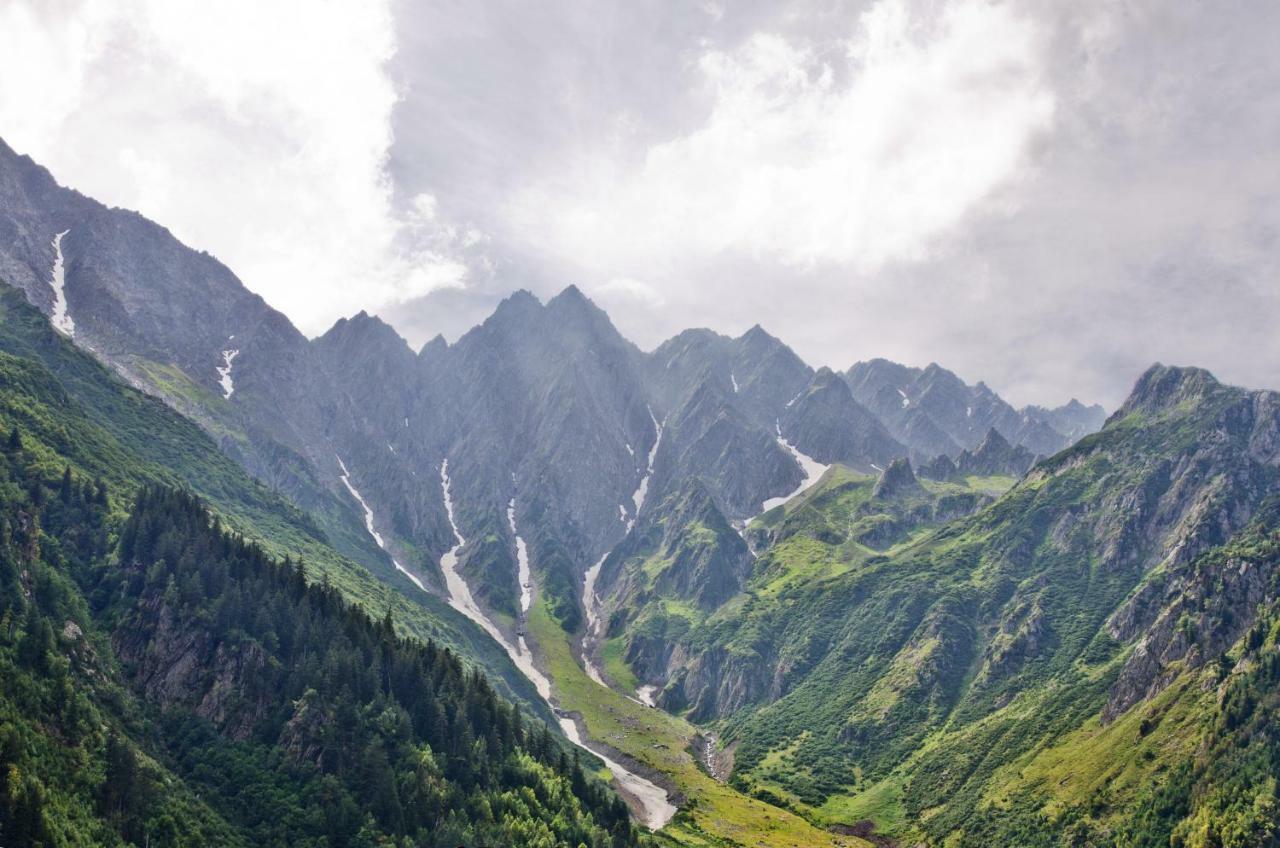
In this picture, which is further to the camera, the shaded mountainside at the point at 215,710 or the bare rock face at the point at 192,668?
the bare rock face at the point at 192,668

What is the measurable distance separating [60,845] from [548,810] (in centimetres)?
8372

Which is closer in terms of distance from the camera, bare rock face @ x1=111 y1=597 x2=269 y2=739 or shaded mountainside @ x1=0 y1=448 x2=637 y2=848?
shaded mountainside @ x1=0 y1=448 x2=637 y2=848

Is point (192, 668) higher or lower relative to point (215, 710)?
higher

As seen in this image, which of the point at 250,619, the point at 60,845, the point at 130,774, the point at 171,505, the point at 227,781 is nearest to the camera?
the point at 60,845

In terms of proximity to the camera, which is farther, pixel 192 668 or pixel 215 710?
pixel 192 668

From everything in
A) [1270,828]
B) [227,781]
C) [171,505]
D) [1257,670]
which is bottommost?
[227,781]

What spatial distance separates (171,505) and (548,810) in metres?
116

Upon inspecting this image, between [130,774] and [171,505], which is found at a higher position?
[171,505]

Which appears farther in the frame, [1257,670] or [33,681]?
[1257,670]

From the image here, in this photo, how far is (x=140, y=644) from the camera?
487ft

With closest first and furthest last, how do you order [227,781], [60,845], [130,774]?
[60,845], [130,774], [227,781]

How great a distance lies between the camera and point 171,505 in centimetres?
18362

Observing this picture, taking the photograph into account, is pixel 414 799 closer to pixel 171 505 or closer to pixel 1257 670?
A: pixel 171 505

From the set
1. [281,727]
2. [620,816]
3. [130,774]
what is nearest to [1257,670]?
[620,816]
